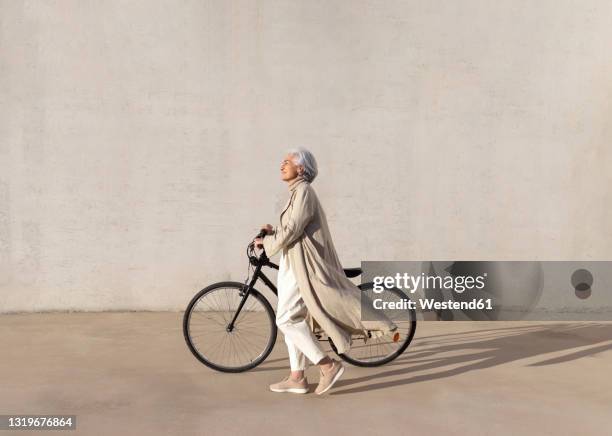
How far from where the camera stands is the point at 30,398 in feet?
13.4

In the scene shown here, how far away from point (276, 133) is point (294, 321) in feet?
10.4

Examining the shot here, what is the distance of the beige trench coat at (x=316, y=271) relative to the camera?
4184mm

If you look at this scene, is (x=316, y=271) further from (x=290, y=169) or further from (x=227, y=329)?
(x=227, y=329)

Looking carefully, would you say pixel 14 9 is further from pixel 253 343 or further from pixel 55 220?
pixel 253 343

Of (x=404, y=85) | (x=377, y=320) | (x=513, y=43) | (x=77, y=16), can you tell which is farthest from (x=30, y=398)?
(x=513, y=43)

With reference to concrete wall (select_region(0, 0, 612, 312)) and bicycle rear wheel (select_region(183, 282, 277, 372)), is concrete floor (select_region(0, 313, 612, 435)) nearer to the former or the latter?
bicycle rear wheel (select_region(183, 282, 277, 372))

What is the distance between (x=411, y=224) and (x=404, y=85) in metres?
1.51

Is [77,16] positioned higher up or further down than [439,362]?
higher up

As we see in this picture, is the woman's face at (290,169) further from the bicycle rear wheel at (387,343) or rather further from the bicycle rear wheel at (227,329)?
the bicycle rear wheel at (387,343)

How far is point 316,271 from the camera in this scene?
4203 mm
